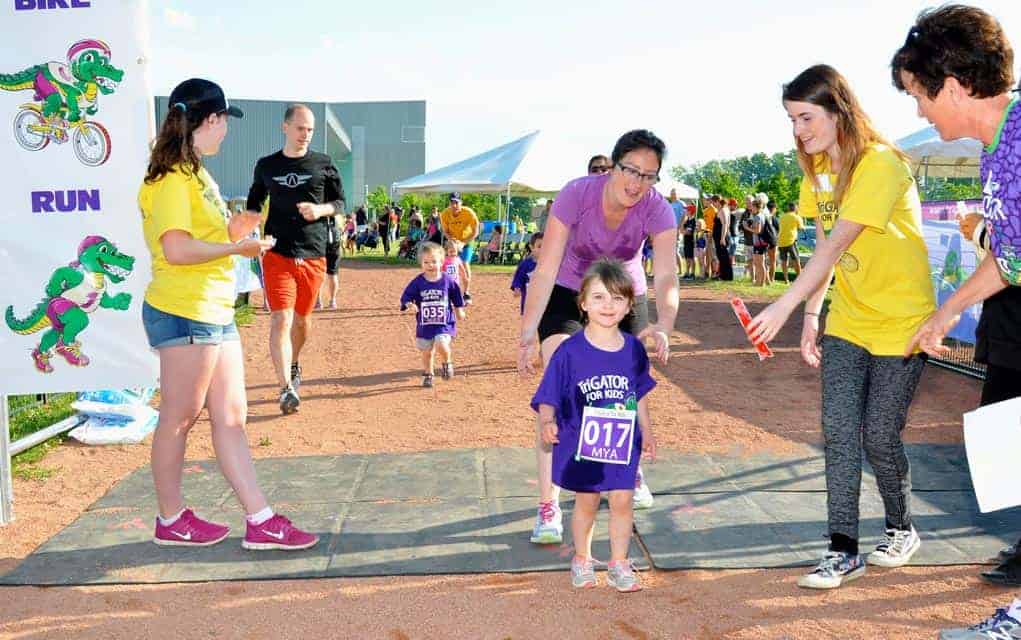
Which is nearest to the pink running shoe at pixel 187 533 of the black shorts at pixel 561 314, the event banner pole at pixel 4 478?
the event banner pole at pixel 4 478

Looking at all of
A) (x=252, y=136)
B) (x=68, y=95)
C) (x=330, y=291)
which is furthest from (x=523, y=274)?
(x=252, y=136)

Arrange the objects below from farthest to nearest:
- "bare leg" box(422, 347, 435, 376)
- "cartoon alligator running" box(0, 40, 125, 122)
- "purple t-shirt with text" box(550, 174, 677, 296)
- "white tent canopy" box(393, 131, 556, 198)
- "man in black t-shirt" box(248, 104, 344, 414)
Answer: "white tent canopy" box(393, 131, 556, 198), "bare leg" box(422, 347, 435, 376), "man in black t-shirt" box(248, 104, 344, 414), "cartoon alligator running" box(0, 40, 125, 122), "purple t-shirt with text" box(550, 174, 677, 296)

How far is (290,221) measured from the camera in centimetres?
734

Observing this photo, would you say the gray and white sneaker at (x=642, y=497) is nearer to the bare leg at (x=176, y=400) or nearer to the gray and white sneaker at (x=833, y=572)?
the gray and white sneaker at (x=833, y=572)

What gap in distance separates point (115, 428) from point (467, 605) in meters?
4.03

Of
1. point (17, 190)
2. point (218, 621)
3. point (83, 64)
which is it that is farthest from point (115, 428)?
point (218, 621)

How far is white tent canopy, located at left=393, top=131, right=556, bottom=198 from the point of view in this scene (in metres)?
25.9

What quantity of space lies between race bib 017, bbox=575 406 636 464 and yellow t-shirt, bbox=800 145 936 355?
1.05 m

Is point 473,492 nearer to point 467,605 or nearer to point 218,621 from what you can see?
point 467,605

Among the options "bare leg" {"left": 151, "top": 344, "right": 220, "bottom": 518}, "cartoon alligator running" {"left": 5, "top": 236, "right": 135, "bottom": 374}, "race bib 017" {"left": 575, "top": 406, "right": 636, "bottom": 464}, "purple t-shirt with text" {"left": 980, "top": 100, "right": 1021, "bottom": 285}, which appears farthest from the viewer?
"cartoon alligator running" {"left": 5, "top": 236, "right": 135, "bottom": 374}

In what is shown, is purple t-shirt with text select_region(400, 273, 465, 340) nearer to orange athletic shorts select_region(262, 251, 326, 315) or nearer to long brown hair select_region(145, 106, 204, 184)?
orange athletic shorts select_region(262, 251, 326, 315)

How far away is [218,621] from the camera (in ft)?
12.1

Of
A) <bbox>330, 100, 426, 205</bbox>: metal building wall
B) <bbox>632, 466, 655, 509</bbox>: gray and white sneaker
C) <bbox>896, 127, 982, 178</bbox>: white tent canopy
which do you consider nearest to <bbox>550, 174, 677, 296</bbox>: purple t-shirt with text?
<bbox>632, 466, 655, 509</bbox>: gray and white sneaker

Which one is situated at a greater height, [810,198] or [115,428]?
[810,198]
